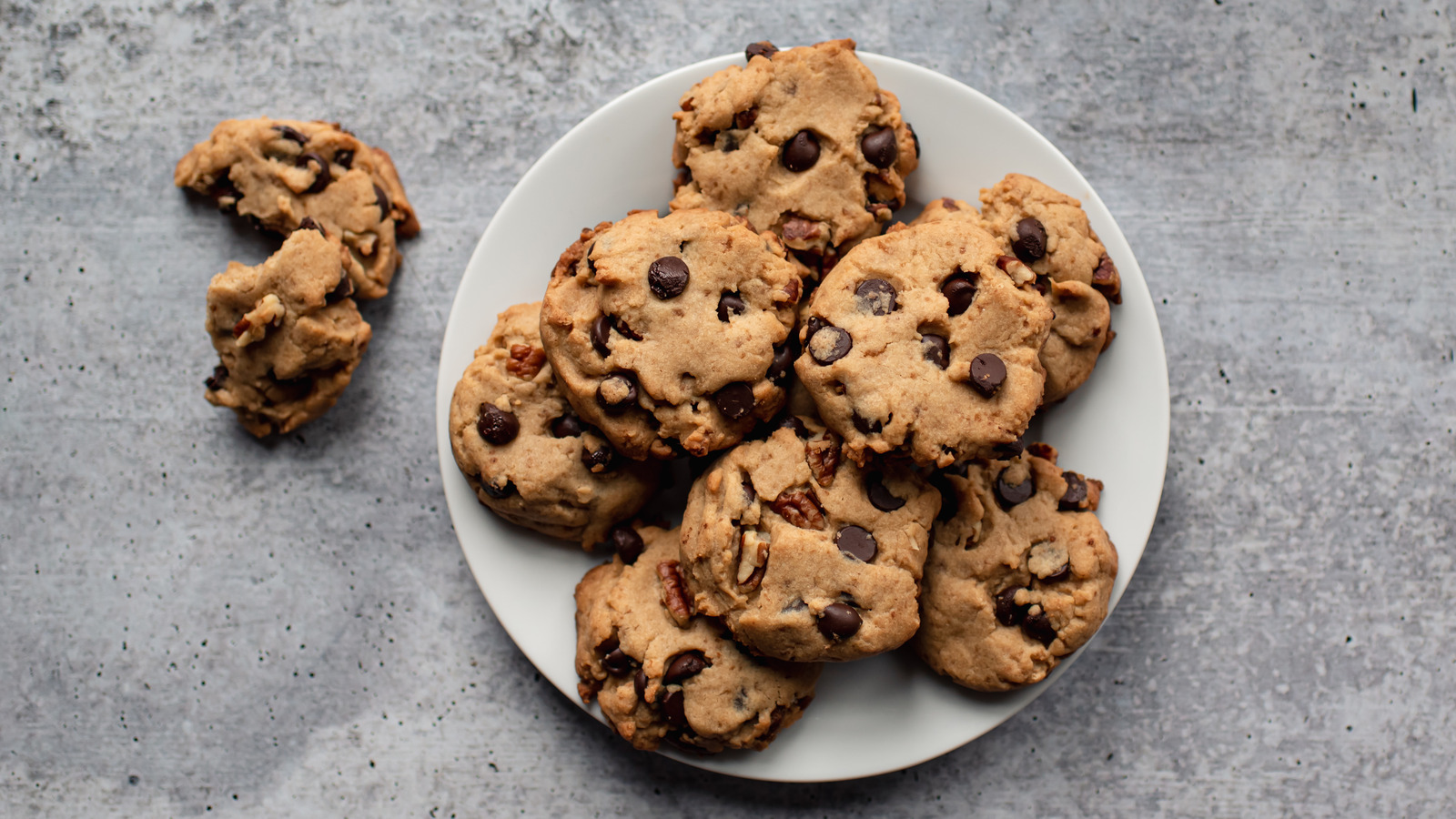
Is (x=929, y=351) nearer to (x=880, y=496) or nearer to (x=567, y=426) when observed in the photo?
(x=880, y=496)

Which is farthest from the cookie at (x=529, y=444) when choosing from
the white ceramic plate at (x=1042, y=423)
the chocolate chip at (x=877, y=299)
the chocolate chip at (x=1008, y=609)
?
the chocolate chip at (x=1008, y=609)

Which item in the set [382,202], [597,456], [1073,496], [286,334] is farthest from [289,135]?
[1073,496]

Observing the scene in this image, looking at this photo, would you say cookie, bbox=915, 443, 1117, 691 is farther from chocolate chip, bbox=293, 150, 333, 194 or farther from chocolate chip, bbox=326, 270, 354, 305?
chocolate chip, bbox=293, 150, 333, 194

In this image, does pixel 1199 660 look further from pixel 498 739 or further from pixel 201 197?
pixel 201 197

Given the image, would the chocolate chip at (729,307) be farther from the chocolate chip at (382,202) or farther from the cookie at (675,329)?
the chocolate chip at (382,202)

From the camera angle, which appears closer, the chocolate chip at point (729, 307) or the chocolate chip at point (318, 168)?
the chocolate chip at point (729, 307)

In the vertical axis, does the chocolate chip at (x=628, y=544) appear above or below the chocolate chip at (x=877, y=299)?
below
